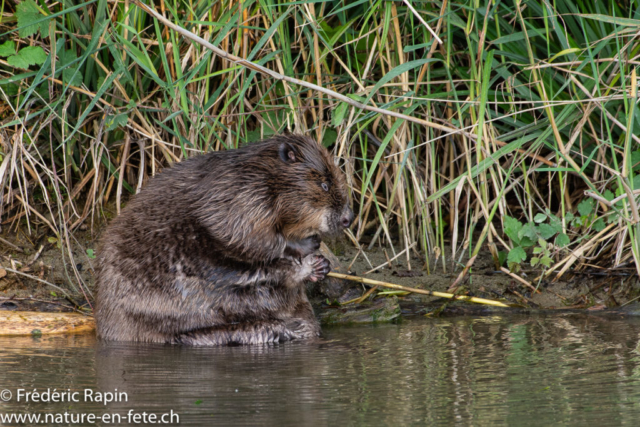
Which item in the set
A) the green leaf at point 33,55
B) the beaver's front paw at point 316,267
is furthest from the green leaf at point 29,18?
the beaver's front paw at point 316,267

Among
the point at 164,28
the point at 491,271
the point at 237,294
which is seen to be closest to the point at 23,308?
the point at 237,294

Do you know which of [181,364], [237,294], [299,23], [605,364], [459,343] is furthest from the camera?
[299,23]

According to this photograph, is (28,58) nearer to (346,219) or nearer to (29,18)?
(29,18)

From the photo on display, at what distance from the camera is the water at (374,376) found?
236cm

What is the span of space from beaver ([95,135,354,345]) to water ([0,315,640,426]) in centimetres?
17

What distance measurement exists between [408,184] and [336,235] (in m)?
0.89

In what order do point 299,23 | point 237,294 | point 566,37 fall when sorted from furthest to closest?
1. point 299,23
2. point 566,37
3. point 237,294

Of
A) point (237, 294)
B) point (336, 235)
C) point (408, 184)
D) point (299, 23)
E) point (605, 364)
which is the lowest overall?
point (605, 364)

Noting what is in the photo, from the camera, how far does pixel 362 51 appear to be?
4.77 meters

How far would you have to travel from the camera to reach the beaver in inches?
148

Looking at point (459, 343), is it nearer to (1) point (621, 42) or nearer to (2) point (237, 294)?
(2) point (237, 294)

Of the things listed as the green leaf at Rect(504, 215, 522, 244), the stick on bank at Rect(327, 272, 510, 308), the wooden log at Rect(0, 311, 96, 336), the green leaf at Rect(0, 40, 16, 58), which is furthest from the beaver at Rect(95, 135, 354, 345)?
the green leaf at Rect(0, 40, 16, 58)

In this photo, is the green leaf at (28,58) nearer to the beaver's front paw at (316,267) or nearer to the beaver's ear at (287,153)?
the beaver's ear at (287,153)

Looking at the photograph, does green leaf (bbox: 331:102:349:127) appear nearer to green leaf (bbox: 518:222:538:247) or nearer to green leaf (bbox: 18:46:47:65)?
green leaf (bbox: 518:222:538:247)
